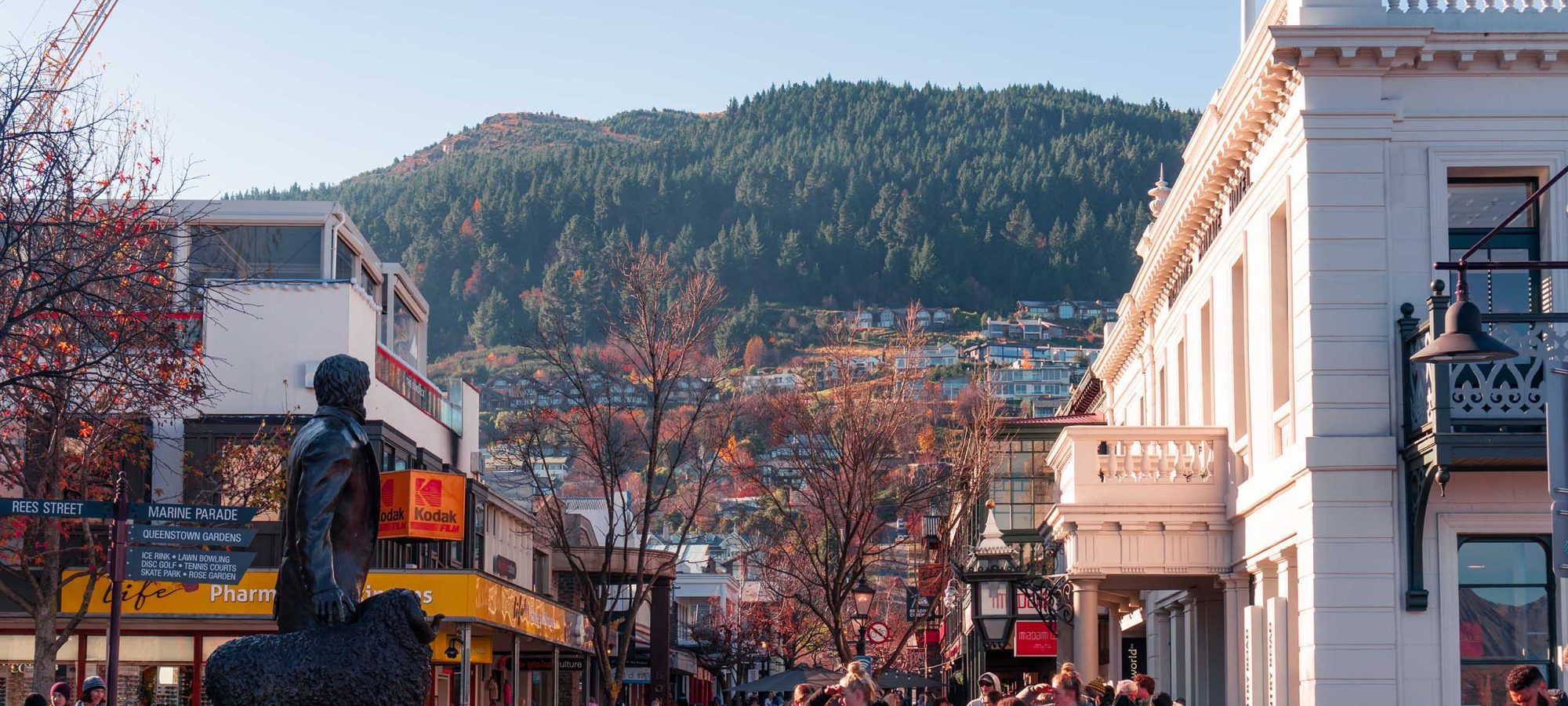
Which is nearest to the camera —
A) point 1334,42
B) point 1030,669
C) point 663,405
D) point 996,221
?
point 1334,42

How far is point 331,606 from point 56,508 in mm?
9160

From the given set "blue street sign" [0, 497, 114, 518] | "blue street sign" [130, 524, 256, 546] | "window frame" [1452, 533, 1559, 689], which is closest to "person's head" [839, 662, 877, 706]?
"blue street sign" [130, 524, 256, 546]

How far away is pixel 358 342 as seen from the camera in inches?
1554

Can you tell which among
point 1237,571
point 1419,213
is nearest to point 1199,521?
point 1237,571

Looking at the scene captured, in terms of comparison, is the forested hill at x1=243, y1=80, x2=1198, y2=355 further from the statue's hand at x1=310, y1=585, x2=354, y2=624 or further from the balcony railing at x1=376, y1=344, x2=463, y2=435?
the statue's hand at x1=310, y1=585, x2=354, y2=624

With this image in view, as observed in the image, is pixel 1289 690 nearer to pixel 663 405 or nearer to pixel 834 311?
pixel 663 405

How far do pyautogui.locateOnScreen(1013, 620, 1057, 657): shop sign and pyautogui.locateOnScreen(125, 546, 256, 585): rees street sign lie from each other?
973 inches

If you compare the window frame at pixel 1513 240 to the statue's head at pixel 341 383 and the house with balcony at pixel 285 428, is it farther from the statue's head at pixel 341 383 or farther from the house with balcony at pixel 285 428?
the house with balcony at pixel 285 428

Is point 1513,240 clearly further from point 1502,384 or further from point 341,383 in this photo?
point 341,383

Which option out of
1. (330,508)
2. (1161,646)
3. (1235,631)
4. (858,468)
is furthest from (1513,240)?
(858,468)

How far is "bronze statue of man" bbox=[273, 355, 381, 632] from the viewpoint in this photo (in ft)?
25.5

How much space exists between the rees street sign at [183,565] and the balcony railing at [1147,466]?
1006 cm

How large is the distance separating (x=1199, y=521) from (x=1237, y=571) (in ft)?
2.96

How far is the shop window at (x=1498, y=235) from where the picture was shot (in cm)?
1714
